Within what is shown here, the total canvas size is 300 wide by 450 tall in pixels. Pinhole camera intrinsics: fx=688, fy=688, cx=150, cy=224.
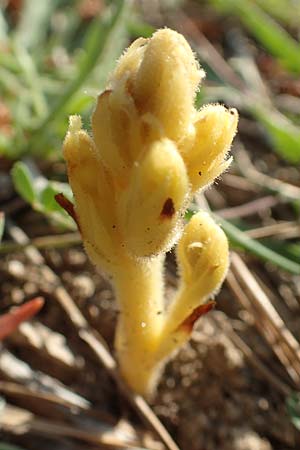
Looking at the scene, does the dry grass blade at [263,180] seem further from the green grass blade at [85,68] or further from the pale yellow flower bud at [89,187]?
the pale yellow flower bud at [89,187]

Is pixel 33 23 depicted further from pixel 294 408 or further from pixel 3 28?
pixel 294 408

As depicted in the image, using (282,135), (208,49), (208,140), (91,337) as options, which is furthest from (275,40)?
(208,140)

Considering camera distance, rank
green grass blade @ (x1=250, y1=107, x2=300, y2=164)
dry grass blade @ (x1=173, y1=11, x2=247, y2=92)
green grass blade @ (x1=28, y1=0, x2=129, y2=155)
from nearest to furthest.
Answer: green grass blade @ (x1=28, y1=0, x2=129, y2=155), green grass blade @ (x1=250, y1=107, x2=300, y2=164), dry grass blade @ (x1=173, y1=11, x2=247, y2=92)

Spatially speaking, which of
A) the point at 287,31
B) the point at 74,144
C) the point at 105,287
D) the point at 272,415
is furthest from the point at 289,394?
the point at 287,31

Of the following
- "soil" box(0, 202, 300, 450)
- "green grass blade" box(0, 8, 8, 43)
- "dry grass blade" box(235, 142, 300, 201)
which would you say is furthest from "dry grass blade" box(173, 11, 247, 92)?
"soil" box(0, 202, 300, 450)

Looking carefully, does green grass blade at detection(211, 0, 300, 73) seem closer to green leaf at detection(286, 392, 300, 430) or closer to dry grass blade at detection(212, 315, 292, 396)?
dry grass blade at detection(212, 315, 292, 396)

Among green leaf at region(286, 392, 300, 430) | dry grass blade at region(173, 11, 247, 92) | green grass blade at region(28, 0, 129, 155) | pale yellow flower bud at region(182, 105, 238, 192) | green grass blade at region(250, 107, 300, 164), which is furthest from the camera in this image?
dry grass blade at region(173, 11, 247, 92)

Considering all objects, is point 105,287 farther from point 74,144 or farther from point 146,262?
point 74,144
